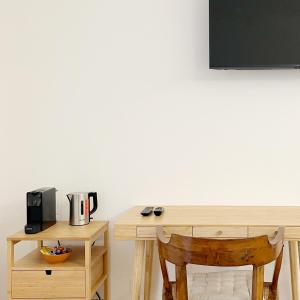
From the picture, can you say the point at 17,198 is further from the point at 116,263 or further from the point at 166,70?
the point at 166,70

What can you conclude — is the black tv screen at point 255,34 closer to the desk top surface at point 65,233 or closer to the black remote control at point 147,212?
the black remote control at point 147,212

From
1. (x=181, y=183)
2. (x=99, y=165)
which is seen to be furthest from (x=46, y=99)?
(x=181, y=183)

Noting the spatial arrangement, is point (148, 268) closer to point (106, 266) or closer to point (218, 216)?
point (106, 266)

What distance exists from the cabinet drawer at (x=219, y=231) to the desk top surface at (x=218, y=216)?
0.02 metres

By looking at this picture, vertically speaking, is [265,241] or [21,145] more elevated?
[21,145]

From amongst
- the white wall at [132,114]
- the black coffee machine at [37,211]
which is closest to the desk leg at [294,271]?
the white wall at [132,114]

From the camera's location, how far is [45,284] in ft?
6.79

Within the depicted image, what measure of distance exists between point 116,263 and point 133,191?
17.1 inches

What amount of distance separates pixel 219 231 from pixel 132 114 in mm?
898

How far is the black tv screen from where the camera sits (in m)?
2.31

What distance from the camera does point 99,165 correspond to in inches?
98.6

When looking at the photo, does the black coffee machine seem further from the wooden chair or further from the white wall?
the wooden chair

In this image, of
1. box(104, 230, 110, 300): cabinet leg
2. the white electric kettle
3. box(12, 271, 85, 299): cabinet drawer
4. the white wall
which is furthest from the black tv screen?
box(12, 271, 85, 299): cabinet drawer

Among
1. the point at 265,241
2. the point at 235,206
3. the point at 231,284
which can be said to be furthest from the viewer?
the point at 235,206
